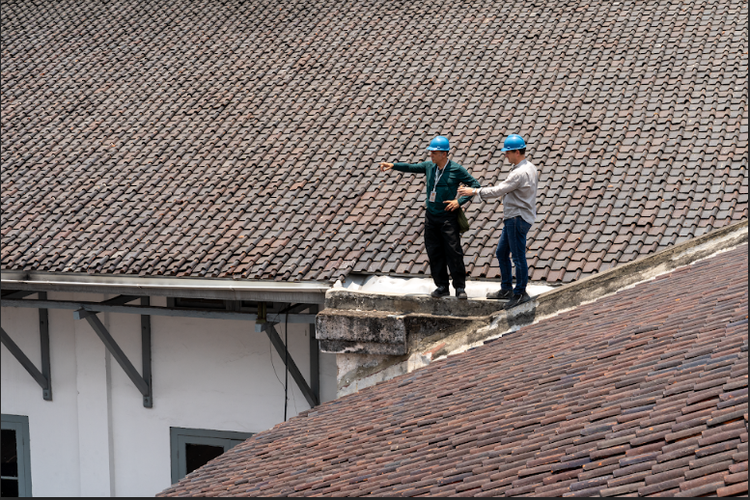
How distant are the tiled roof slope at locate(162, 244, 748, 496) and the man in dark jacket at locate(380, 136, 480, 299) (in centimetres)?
84

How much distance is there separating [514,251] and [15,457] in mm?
8281

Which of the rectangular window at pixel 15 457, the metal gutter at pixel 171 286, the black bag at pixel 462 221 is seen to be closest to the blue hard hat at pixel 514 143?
the black bag at pixel 462 221

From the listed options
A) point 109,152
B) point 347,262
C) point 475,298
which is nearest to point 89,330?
point 109,152

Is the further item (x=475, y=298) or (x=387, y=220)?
(x=387, y=220)

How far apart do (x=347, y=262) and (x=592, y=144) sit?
3400mm

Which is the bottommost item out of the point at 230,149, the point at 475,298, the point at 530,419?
the point at 530,419

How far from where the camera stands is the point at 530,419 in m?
4.70

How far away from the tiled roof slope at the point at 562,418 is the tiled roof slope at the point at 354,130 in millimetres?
1586

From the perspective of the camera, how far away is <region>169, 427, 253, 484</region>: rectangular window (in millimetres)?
10750

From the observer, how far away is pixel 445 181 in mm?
7281

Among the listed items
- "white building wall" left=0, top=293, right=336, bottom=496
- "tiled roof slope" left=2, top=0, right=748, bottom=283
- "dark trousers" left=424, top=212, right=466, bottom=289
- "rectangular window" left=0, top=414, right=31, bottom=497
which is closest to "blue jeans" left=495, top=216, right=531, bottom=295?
"dark trousers" left=424, top=212, right=466, bottom=289

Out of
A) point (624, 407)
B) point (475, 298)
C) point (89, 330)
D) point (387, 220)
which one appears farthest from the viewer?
point (89, 330)

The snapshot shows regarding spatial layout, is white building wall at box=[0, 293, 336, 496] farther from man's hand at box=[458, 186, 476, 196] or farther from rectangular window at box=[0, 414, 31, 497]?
man's hand at box=[458, 186, 476, 196]

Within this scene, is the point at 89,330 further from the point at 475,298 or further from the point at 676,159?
the point at 676,159
